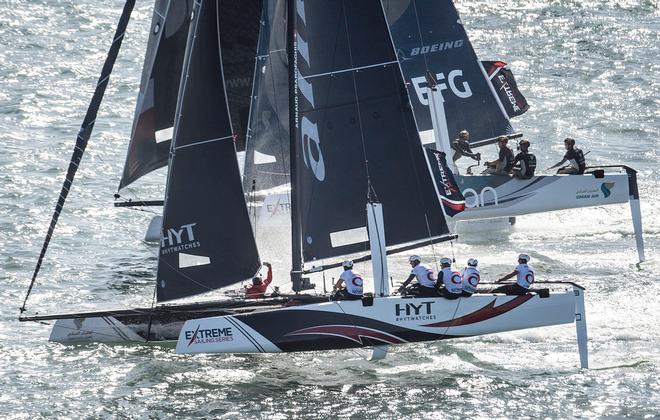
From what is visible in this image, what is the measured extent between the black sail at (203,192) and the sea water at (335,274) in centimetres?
165

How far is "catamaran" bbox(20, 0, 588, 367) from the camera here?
2378cm

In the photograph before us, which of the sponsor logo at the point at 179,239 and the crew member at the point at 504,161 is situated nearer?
the sponsor logo at the point at 179,239

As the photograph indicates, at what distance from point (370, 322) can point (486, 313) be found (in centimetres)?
199

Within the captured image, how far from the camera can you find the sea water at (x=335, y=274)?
2228 centimetres

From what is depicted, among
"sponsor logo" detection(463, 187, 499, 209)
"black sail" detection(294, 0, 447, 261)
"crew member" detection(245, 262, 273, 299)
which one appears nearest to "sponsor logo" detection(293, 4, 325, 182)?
"black sail" detection(294, 0, 447, 261)

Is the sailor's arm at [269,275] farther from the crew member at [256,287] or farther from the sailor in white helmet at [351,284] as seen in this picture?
the sailor in white helmet at [351,284]

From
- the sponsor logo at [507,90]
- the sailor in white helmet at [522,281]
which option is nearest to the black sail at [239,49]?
the sailor in white helmet at [522,281]

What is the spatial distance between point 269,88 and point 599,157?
16.3m

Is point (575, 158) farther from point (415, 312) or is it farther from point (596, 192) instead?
point (415, 312)

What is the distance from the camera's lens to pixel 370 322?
75.3 feet

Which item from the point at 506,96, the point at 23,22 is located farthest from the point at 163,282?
the point at 23,22

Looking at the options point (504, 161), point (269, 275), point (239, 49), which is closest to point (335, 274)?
point (269, 275)

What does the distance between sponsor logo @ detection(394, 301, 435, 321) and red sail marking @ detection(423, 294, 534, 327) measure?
0.19 metres

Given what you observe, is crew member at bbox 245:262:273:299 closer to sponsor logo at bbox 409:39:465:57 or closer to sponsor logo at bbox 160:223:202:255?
sponsor logo at bbox 160:223:202:255
